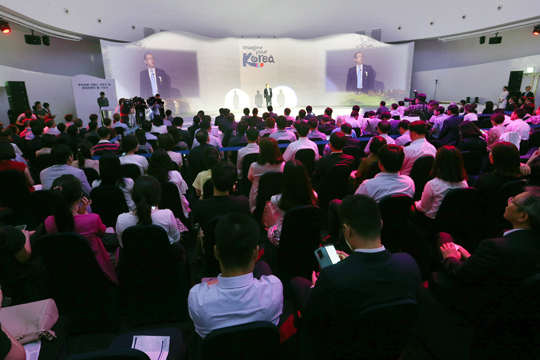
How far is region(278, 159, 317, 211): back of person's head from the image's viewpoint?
2.32m

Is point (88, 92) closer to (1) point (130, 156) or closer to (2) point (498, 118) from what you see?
(1) point (130, 156)

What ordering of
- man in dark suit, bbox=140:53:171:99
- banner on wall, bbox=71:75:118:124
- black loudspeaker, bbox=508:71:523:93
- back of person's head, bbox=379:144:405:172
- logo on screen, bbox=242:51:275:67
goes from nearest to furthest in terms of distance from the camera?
1. back of person's head, bbox=379:144:405:172
2. banner on wall, bbox=71:75:118:124
3. black loudspeaker, bbox=508:71:523:93
4. man in dark suit, bbox=140:53:171:99
5. logo on screen, bbox=242:51:275:67

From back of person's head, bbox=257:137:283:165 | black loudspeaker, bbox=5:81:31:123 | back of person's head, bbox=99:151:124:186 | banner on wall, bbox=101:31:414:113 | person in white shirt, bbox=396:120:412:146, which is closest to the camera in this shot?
back of person's head, bbox=99:151:124:186

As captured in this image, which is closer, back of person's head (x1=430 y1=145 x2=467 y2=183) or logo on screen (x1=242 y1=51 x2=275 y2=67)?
back of person's head (x1=430 y1=145 x2=467 y2=183)

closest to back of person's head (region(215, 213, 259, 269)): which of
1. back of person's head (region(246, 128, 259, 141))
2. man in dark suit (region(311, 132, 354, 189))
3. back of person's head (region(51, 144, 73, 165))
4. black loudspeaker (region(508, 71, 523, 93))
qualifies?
man in dark suit (region(311, 132, 354, 189))

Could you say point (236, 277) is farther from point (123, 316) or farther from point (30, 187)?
point (30, 187)

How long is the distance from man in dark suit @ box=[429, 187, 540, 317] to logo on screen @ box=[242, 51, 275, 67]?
1527 cm

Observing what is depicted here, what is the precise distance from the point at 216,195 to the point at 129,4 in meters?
13.1

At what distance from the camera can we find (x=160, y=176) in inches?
121

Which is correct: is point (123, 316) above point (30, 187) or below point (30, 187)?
below

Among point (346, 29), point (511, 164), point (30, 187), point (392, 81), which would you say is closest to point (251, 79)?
point (346, 29)

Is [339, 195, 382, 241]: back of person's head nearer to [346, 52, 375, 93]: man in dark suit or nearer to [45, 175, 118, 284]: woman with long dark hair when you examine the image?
[45, 175, 118, 284]: woman with long dark hair

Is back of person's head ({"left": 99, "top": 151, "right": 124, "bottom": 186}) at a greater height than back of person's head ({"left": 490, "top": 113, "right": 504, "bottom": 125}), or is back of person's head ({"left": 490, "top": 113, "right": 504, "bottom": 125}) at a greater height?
back of person's head ({"left": 490, "top": 113, "right": 504, "bottom": 125})

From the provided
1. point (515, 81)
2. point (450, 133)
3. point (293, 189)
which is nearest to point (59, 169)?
point (293, 189)
